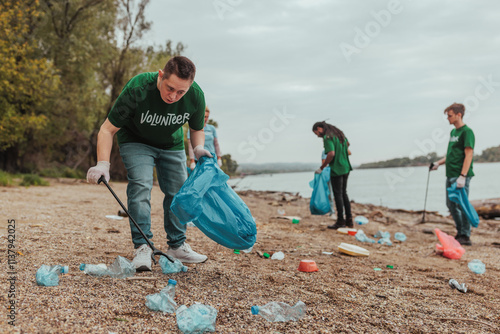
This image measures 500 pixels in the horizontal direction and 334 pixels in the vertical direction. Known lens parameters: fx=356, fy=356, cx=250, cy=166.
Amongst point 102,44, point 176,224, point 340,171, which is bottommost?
point 176,224

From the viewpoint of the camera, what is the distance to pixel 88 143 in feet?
52.1

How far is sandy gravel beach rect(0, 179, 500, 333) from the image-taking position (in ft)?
5.44

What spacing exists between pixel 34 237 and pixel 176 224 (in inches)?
50.4

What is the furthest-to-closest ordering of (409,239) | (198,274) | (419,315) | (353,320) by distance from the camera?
(409,239), (198,274), (419,315), (353,320)

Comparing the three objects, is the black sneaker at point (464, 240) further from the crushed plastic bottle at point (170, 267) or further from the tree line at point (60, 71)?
the tree line at point (60, 71)

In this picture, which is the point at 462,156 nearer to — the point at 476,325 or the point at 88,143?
the point at 476,325

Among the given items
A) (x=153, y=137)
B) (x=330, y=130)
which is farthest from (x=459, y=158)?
(x=153, y=137)

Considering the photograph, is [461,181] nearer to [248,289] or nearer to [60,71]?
[248,289]

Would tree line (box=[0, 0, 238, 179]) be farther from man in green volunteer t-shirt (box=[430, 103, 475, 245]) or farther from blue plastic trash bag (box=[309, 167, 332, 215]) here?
man in green volunteer t-shirt (box=[430, 103, 475, 245])

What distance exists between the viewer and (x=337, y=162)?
5.20m

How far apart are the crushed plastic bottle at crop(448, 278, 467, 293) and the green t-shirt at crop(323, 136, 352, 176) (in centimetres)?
271

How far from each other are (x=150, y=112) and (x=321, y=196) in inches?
148

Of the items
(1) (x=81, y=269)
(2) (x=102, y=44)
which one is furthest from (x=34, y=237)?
(2) (x=102, y=44)

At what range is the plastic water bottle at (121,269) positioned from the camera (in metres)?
2.18
